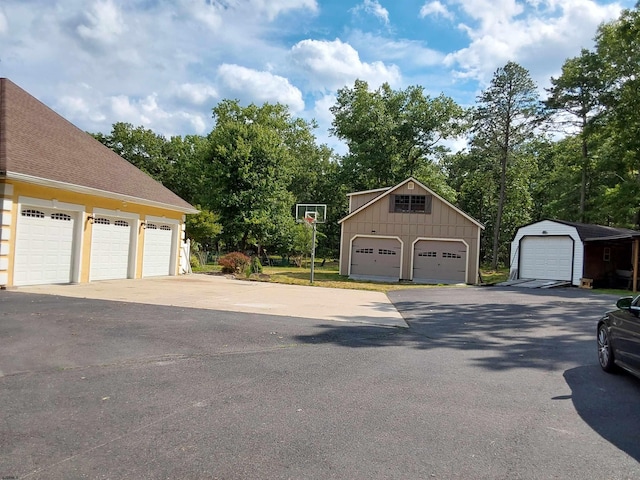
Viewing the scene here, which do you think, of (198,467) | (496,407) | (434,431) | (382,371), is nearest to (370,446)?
(434,431)

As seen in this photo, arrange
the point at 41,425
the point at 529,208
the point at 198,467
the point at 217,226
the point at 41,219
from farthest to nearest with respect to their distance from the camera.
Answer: the point at 529,208 < the point at 217,226 < the point at 41,219 < the point at 41,425 < the point at 198,467

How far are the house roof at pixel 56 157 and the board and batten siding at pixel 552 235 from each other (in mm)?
17956

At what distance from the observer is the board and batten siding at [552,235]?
22141 millimetres

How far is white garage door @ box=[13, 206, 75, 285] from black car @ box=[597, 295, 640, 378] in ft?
46.6

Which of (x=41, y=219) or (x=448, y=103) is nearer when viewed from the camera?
(x=41, y=219)

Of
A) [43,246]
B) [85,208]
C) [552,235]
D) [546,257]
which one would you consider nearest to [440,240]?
[546,257]

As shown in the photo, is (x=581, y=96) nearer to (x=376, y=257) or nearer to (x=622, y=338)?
(x=376, y=257)

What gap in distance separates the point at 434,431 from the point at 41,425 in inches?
132

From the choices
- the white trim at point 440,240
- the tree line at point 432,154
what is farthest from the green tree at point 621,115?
the white trim at point 440,240

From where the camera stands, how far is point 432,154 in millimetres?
40062

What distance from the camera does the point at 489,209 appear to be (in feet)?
145

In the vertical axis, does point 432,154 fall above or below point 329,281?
above

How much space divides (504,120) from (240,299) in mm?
30599

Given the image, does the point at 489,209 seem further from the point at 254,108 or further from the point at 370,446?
the point at 370,446
